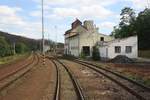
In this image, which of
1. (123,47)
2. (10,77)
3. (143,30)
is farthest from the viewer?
(143,30)

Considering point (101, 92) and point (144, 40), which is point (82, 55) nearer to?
point (144, 40)

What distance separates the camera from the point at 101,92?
62.2ft

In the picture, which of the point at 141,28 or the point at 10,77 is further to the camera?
the point at 141,28

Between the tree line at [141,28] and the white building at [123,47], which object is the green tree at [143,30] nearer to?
the tree line at [141,28]

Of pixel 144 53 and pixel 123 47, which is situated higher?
pixel 123 47

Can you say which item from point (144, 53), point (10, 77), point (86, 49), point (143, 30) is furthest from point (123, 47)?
point (10, 77)

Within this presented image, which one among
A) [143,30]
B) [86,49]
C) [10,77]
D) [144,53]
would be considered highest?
[143,30]

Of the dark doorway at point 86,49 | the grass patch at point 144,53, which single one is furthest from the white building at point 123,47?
the dark doorway at point 86,49

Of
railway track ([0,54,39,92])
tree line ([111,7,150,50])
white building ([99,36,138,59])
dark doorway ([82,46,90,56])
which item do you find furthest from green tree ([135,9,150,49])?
railway track ([0,54,39,92])

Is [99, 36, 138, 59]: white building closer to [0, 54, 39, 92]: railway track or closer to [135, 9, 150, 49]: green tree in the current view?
[135, 9, 150, 49]: green tree

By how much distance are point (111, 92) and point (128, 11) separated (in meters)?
91.1

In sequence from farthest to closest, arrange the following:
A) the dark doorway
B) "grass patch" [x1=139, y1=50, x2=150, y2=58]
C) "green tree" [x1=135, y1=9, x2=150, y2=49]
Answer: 1. the dark doorway
2. "green tree" [x1=135, y1=9, x2=150, y2=49]
3. "grass patch" [x1=139, y1=50, x2=150, y2=58]

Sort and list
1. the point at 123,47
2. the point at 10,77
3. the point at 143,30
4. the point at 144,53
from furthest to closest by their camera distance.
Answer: the point at 143,30
the point at 144,53
the point at 123,47
the point at 10,77

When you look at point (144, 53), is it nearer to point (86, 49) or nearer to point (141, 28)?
point (141, 28)
